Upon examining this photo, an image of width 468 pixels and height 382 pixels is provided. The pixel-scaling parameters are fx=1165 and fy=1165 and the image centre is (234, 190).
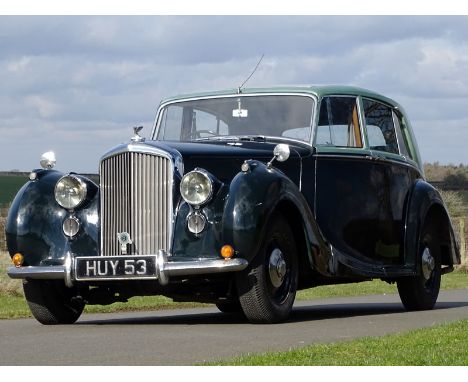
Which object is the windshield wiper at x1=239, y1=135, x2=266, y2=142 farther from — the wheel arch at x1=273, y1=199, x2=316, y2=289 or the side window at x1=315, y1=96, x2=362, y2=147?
the wheel arch at x1=273, y1=199, x2=316, y2=289

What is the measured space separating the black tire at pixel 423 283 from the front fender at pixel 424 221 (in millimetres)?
172

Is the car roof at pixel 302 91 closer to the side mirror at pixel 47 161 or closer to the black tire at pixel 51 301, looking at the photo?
the side mirror at pixel 47 161

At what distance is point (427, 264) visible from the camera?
1351 centimetres

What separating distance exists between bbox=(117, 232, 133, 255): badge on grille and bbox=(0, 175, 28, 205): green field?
420 inches

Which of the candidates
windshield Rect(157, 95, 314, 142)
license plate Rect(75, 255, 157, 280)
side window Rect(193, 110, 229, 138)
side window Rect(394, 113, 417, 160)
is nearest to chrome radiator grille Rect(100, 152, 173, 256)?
license plate Rect(75, 255, 157, 280)

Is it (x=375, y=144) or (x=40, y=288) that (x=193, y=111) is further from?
(x=40, y=288)

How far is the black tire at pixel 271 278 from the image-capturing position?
10344 mm

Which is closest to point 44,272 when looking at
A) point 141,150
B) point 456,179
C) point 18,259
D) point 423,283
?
point 18,259

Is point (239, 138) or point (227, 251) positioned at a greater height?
point (239, 138)

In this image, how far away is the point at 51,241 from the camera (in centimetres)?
1105

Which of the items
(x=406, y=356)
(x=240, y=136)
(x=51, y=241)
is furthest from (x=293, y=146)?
(x=406, y=356)

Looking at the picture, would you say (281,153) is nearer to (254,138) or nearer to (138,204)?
(254,138)

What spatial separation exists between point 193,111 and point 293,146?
1.57 metres

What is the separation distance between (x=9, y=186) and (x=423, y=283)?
37.3 feet
